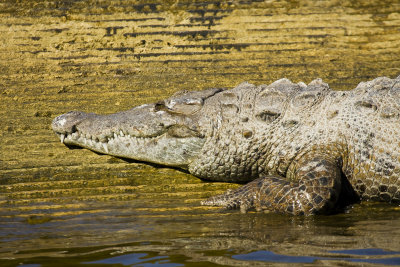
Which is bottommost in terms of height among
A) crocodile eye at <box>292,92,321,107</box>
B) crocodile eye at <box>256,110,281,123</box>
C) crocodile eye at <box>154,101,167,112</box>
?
crocodile eye at <box>256,110,281,123</box>

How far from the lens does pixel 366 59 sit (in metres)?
6.73

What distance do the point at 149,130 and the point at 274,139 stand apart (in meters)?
1.11

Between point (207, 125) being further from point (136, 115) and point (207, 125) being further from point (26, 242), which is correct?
point (26, 242)

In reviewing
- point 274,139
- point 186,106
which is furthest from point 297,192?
point 186,106

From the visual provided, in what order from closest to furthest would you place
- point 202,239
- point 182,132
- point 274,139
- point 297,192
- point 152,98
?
point 202,239
point 297,192
point 274,139
point 182,132
point 152,98

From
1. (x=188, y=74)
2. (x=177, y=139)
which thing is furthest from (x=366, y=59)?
(x=177, y=139)

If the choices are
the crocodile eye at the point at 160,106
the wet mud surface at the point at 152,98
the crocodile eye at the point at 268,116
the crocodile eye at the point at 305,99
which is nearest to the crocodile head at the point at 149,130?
the crocodile eye at the point at 160,106

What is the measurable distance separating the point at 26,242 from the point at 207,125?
6.33 ft

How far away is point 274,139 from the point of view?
4660mm

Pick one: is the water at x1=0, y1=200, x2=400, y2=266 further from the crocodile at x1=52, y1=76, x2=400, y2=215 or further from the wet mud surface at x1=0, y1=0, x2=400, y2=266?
the crocodile at x1=52, y1=76, x2=400, y2=215

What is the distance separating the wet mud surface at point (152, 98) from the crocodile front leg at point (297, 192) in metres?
0.11

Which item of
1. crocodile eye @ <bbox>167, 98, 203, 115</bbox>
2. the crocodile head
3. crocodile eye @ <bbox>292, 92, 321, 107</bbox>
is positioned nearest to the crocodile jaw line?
the crocodile head

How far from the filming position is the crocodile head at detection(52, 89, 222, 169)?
16.0 ft

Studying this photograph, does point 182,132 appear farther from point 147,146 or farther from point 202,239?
point 202,239
